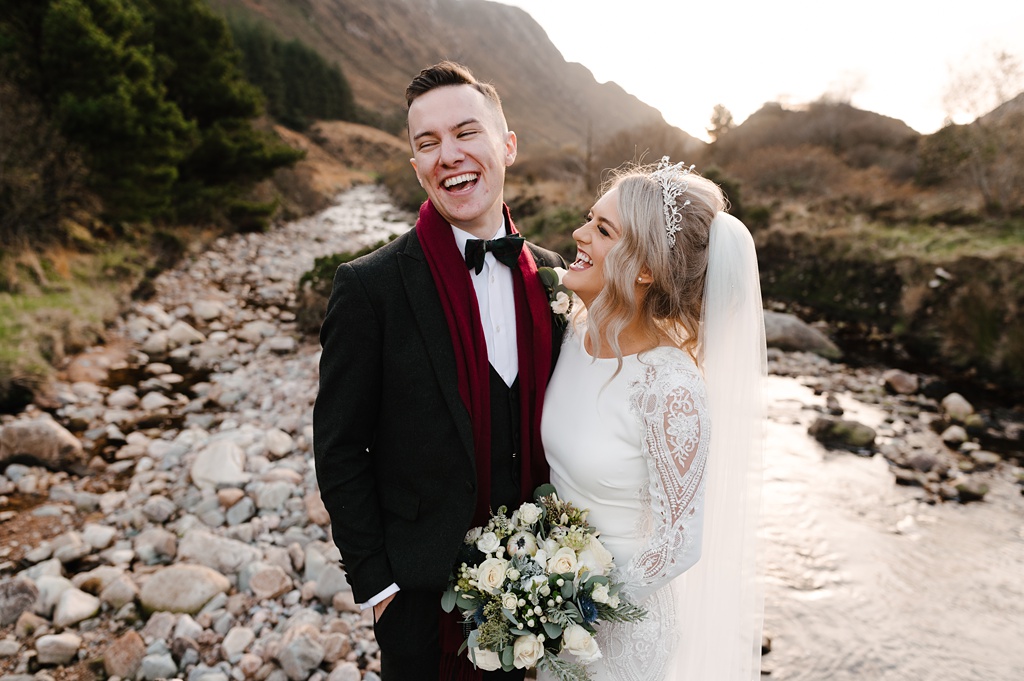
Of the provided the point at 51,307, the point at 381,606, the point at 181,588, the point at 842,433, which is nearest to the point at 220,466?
the point at 181,588

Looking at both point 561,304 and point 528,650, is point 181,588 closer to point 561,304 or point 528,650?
point 528,650

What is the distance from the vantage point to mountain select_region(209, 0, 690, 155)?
266 feet

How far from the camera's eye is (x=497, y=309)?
7.09 ft

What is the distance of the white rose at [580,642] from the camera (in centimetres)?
176

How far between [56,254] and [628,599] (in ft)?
36.3

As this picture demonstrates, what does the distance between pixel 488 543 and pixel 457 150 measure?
4.58ft

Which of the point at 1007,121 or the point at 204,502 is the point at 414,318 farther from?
the point at 1007,121

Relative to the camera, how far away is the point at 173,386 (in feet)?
23.3

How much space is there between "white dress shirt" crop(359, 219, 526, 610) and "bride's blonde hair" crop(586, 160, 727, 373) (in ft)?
1.13

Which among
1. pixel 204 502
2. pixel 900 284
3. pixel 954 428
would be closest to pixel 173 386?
pixel 204 502

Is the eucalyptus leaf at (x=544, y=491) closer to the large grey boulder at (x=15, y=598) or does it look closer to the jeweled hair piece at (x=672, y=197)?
the jeweled hair piece at (x=672, y=197)

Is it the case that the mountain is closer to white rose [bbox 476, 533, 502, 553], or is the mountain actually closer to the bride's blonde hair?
the bride's blonde hair

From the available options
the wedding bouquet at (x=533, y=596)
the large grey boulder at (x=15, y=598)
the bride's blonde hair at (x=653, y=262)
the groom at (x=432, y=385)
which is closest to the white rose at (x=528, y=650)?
the wedding bouquet at (x=533, y=596)

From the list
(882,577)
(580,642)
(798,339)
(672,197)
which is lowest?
(882,577)
